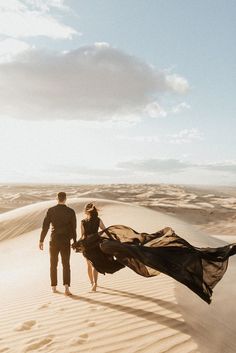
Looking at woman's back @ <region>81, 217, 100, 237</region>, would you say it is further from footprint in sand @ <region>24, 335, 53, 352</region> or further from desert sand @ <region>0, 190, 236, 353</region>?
footprint in sand @ <region>24, 335, 53, 352</region>

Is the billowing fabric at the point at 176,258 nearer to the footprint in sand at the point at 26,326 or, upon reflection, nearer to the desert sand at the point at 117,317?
the desert sand at the point at 117,317

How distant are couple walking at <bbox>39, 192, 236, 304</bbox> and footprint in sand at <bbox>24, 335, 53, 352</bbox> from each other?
1.65 meters

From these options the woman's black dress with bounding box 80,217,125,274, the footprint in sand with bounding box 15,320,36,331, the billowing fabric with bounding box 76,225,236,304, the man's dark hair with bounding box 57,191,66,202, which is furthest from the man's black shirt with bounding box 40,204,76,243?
the footprint in sand with bounding box 15,320,36,331

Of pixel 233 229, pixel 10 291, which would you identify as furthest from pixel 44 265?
pixel 233 229

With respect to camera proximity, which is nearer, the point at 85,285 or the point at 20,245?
the point at 85,285

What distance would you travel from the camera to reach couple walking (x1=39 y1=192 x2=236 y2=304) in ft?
18.4

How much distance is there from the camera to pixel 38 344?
484cm

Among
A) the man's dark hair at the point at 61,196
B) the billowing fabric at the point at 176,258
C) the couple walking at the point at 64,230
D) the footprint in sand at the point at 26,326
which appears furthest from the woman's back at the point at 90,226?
the footprint in sand at the point at 26,326

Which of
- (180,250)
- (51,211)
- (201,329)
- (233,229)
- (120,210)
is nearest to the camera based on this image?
(201,329)

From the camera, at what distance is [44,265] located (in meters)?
13.0

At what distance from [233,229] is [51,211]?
2363 centimetres

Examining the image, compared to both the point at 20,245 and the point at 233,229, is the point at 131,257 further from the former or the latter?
the point at 233,229

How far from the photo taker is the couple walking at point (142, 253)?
5621mm

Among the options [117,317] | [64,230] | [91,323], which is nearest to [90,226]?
[64,230]
